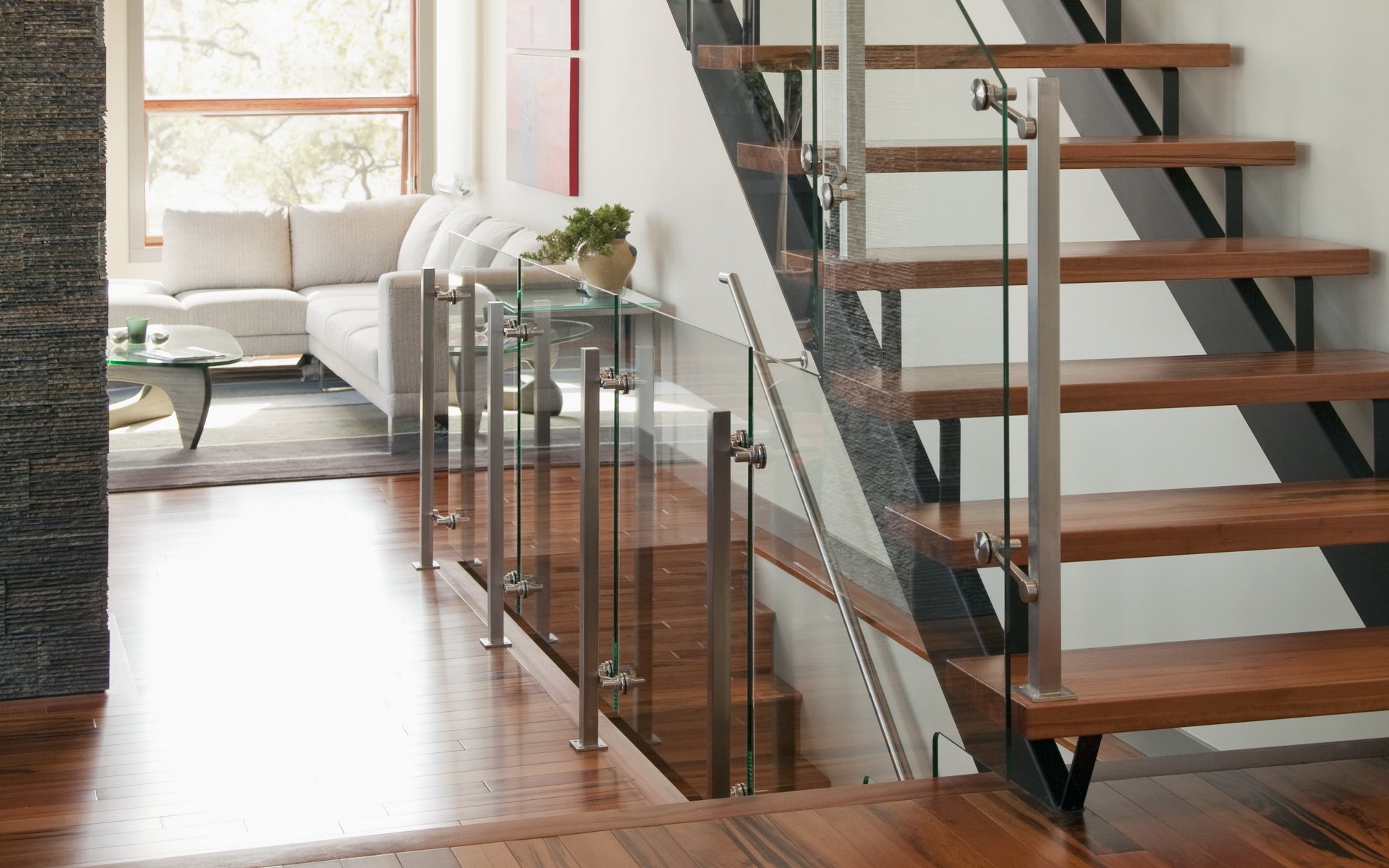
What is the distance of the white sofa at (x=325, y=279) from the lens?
677cm

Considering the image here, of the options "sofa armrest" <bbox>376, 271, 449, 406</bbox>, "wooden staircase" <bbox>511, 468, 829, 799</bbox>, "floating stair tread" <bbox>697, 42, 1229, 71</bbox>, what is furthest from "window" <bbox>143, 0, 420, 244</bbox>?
"wooden staircase" <bbox>511, 468, 829, 799</bbox>

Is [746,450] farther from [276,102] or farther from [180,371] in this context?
[276,102]

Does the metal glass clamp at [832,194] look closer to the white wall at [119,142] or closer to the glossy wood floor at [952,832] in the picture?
the glossy wood floor at [952,832]

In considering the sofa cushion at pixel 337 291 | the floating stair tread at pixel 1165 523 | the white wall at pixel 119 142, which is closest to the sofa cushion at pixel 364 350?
the sofa cushion at pixel 337 291

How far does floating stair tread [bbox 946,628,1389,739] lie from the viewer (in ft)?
7.18

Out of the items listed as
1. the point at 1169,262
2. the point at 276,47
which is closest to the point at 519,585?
the point at 1169,262

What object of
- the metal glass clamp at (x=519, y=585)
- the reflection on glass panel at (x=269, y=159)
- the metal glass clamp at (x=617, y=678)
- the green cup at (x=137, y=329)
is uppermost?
the reflection on glass panel at (x=269, y=159)

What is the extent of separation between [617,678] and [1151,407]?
137 centimetres

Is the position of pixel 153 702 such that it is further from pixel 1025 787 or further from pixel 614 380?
pixel 1025 787

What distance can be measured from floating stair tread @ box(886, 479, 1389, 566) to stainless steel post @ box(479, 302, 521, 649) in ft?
6.21

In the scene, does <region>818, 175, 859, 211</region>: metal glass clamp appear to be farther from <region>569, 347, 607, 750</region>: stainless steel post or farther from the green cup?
the green cup

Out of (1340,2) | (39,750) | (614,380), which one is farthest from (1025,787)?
(39,750)

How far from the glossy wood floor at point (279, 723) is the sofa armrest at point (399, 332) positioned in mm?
1521

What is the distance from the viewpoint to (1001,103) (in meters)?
2.20
